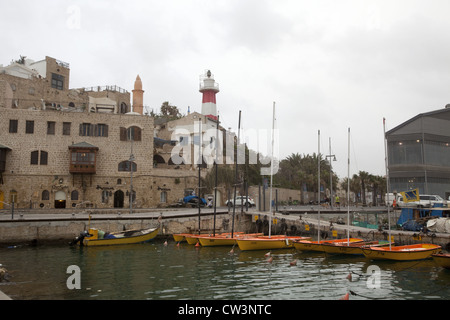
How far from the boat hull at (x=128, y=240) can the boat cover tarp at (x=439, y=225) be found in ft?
69.8

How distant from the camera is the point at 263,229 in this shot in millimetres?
32719

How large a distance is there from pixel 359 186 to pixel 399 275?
150 ft

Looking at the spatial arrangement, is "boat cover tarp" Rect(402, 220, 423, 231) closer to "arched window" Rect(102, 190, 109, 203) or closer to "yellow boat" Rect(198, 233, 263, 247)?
"yellow boat" Rect(198, 233, 263, 247)

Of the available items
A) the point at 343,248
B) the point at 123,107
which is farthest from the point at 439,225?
the point at 123,107

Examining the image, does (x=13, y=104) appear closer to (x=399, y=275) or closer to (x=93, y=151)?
(x=93, y=151)

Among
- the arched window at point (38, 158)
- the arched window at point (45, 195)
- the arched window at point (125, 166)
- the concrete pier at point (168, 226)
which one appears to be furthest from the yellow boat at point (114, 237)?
the arched window at point (38, 158)

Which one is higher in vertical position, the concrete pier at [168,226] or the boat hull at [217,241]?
the concrete pier at [168,226]

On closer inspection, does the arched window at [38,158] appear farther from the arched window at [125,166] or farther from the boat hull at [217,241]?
the boat hull at [217,241]

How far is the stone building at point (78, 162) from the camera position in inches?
1574

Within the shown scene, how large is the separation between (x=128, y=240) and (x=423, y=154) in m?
41.0

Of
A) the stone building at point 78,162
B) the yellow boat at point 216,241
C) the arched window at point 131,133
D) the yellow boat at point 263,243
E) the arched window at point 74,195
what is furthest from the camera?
the arched window at point 131,133

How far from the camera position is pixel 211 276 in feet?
54.1

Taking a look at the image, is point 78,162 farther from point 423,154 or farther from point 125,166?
point 423,154
